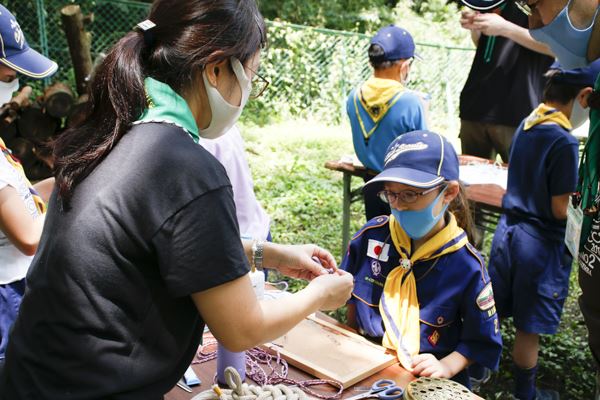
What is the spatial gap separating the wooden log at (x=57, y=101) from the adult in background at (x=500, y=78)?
4001mm

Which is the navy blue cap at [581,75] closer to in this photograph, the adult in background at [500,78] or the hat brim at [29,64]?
the adult in background at [500,78]

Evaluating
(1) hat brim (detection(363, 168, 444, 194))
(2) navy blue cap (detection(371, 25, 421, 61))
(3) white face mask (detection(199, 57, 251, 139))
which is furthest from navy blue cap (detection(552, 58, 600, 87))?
(2) navy blue cap (detection(371, 25, 421, 61))

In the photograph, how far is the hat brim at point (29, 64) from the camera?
214 cm

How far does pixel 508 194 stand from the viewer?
2992mm

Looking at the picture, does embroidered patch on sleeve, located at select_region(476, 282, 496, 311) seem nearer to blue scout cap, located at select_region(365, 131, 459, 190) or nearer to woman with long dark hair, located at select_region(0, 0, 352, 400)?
blue scout cap, located at select_region(365, 131, 459, 190)

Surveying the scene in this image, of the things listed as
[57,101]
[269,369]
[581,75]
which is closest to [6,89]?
[269,369]

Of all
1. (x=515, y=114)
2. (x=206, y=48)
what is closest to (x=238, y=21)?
(x=206, y=48)

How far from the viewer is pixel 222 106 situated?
1.26 metres

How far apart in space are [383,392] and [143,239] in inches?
32.3

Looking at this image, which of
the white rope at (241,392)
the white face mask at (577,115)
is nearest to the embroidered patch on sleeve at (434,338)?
the white rope at (241,392)

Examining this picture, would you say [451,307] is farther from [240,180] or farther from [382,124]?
[382,124]

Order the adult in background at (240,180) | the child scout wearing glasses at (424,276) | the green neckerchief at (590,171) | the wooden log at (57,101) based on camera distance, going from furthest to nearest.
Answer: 1. the wooden log at (57,101)
2. the adult in background at (240,180)
3. the child scout wearing glasses at (424,276)
4. the green neckerchief at (590,171)

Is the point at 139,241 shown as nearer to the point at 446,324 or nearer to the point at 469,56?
the point at 446,324

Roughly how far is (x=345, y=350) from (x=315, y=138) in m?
7.70
